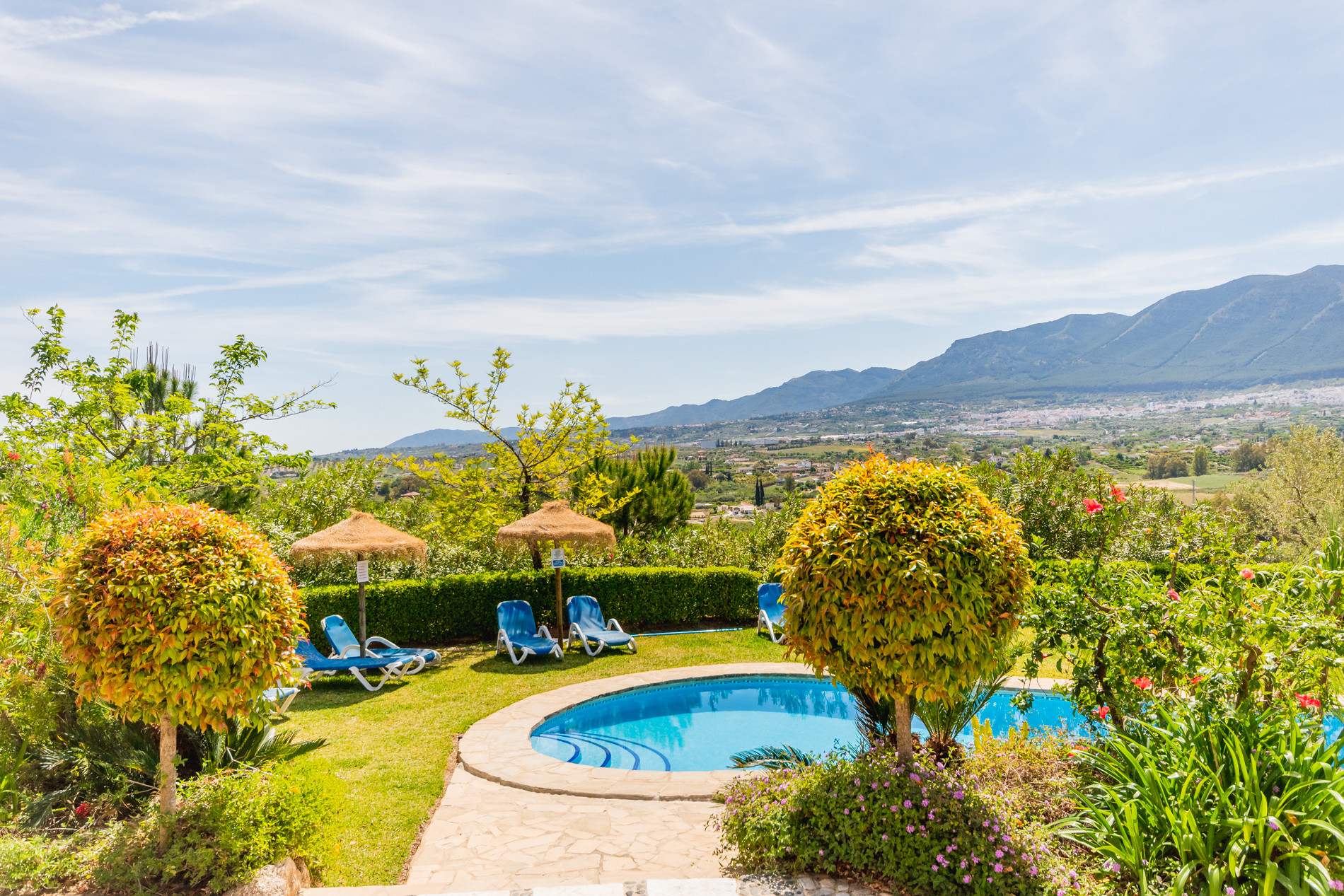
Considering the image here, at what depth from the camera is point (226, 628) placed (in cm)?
404

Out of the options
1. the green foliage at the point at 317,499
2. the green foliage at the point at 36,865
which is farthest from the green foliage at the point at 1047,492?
the green foliage at the point at 317,499

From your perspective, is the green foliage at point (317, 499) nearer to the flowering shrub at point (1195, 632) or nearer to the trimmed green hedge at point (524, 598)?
the trimmed green hedge at point (524, 598)

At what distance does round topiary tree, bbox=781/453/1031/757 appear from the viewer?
4.18 meters

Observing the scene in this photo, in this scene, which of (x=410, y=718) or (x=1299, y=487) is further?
(x=1299, y=487)

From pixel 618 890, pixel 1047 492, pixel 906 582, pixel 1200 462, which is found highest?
pixel 906 582

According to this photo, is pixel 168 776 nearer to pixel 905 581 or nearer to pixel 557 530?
pixel 905 581

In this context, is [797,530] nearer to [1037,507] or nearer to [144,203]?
[1037,507]

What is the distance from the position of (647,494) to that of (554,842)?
54.6 feet

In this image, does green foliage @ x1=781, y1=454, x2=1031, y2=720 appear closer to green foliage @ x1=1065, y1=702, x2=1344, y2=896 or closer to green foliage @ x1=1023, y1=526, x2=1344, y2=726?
green foliage @ x1=1023, y1=526, x2=1344, y2=726

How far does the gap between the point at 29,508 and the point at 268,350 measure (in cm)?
773

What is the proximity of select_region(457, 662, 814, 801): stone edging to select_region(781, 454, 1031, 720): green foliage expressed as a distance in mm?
1927

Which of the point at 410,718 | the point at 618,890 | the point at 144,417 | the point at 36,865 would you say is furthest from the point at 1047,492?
the point at 144,417

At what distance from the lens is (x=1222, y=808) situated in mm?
3635

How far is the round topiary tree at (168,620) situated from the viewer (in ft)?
12.7
